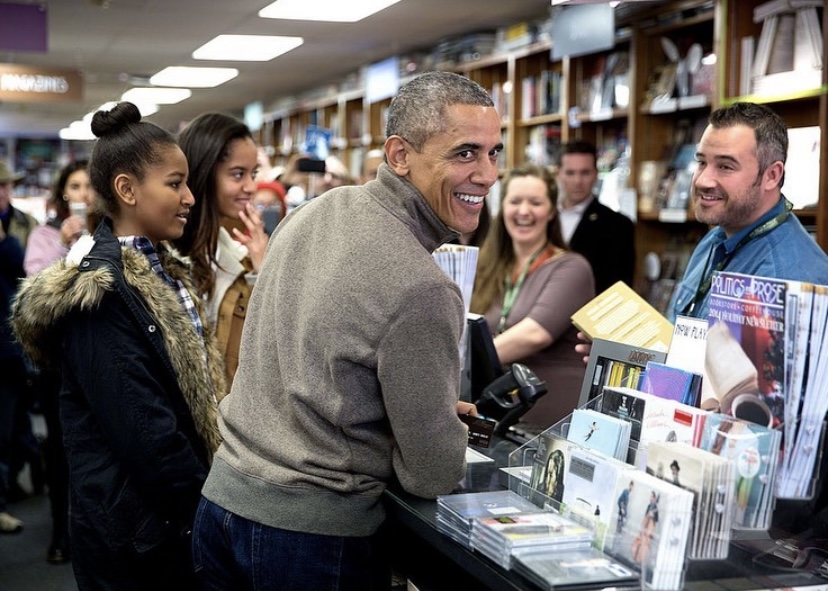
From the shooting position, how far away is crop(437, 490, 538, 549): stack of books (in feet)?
4.95

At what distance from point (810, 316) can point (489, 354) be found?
119 cm

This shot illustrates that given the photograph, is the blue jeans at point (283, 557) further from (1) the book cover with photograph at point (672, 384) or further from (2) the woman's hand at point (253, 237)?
(2) the woman's hand at point (253, 237)

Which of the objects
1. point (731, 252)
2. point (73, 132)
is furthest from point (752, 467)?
point (73, 132)

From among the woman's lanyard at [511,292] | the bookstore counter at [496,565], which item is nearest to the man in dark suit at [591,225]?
the woman's lanyard at [511,292]

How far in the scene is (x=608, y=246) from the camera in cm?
482

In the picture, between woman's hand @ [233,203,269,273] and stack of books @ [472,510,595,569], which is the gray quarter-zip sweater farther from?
woman's hand @ [233,203,269,273]

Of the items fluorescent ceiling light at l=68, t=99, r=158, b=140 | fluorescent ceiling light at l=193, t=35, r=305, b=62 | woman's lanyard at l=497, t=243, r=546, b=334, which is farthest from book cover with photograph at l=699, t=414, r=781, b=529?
fluorescent ceiling light at l=68, t=99, r=158, b=140

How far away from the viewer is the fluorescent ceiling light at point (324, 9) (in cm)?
608

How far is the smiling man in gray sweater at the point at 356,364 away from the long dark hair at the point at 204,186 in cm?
96

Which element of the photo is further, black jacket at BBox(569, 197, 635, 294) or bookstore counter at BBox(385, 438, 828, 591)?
black jacket at BBox(569, 197, 635, 294)

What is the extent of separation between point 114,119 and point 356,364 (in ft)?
3.58

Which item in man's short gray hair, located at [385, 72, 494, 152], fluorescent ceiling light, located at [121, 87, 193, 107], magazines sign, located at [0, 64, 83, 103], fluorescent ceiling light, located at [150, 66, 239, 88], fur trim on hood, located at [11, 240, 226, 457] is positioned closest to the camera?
man's short gray hair, located at [385, 72, 494, 152]

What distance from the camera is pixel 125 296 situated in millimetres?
2037

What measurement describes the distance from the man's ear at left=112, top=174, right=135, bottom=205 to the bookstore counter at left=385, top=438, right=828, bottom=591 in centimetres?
100
